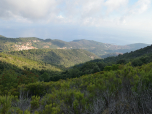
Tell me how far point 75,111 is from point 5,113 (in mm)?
3146

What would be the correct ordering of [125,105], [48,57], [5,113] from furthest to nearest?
[48,57] < [125,105] < [5,113]

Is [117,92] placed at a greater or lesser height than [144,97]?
lesser

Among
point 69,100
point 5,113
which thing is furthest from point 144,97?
point 5,113

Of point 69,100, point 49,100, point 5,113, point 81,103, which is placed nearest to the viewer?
point 5,113

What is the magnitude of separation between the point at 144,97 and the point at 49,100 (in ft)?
17.3

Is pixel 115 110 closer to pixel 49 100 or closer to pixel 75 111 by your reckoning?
pixel 75 111

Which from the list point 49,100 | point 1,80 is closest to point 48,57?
point 1,80

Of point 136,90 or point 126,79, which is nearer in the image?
point 136,90

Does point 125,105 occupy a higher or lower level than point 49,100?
higher

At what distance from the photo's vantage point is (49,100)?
5.70 metres

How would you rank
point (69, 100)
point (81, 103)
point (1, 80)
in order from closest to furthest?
1. point (81, 103)
2. point (69, 100)
3. point (1, 80)

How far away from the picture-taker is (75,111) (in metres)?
4.44

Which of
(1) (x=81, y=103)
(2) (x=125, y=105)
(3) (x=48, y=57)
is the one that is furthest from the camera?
(3) (x=48, y=57)

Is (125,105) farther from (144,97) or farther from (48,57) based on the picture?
(48,57)
